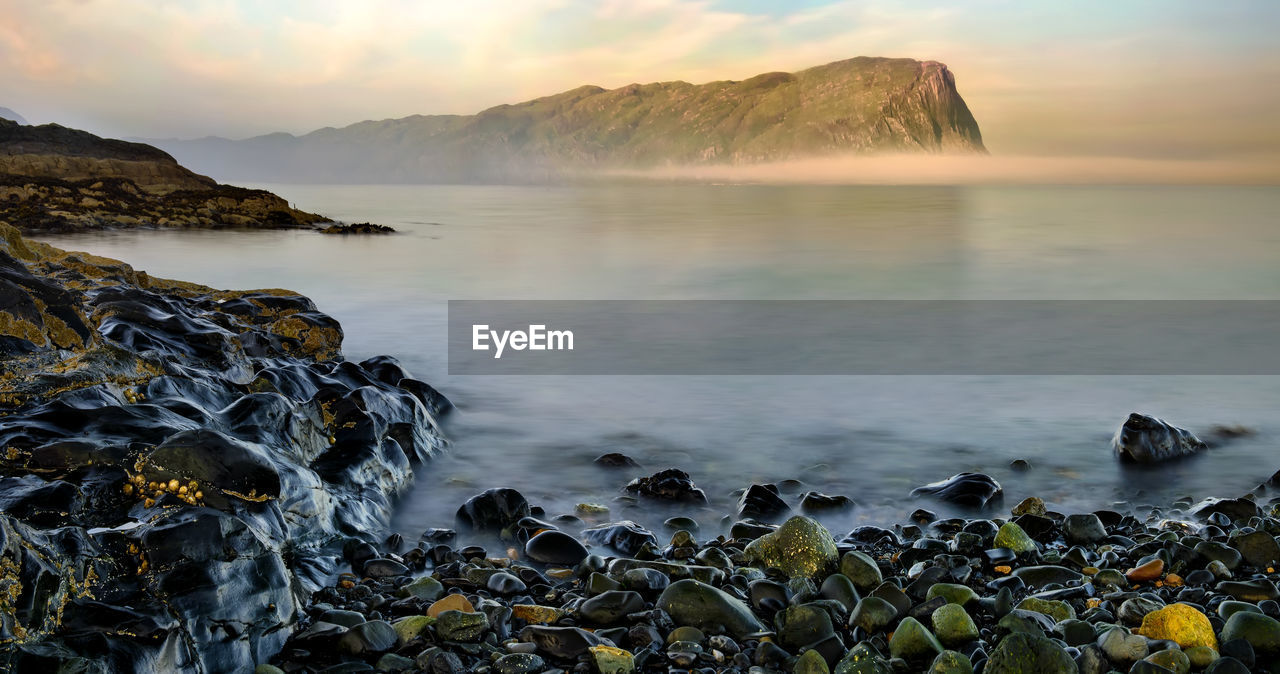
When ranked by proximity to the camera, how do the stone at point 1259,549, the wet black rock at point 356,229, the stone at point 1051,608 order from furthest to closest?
the wet black rock at point 356,229, the stone at point 1259,549, the stone at point 1051,608

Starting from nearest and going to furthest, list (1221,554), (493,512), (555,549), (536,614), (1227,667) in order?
1. (1227,667)
2. (536,614)
3. (1221,554)
4. (555,549)
5. (493,512)

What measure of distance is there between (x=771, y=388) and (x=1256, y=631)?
617 cm

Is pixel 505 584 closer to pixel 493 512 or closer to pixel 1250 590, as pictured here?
pixel 493 512

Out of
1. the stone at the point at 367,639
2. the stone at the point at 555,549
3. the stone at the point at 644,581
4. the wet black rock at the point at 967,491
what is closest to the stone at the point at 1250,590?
the wet black rock at the point at 967,491

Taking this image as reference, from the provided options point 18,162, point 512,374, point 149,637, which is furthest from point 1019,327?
point 18,162

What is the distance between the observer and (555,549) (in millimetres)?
4598

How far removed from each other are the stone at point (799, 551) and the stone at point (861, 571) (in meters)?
0.07

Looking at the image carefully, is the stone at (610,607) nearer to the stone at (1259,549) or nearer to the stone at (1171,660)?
the stone at (1171,660)

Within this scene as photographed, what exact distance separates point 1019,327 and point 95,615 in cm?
1352

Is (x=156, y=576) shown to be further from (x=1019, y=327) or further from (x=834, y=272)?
(x=834, y=272)

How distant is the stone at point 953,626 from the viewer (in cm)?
359

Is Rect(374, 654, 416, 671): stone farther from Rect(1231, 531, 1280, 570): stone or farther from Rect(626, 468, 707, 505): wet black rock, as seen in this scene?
Rect(1231, 531, 1280, 570): stone

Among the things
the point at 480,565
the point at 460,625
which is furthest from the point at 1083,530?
the point at 460,625

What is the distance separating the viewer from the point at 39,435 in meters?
4.18
